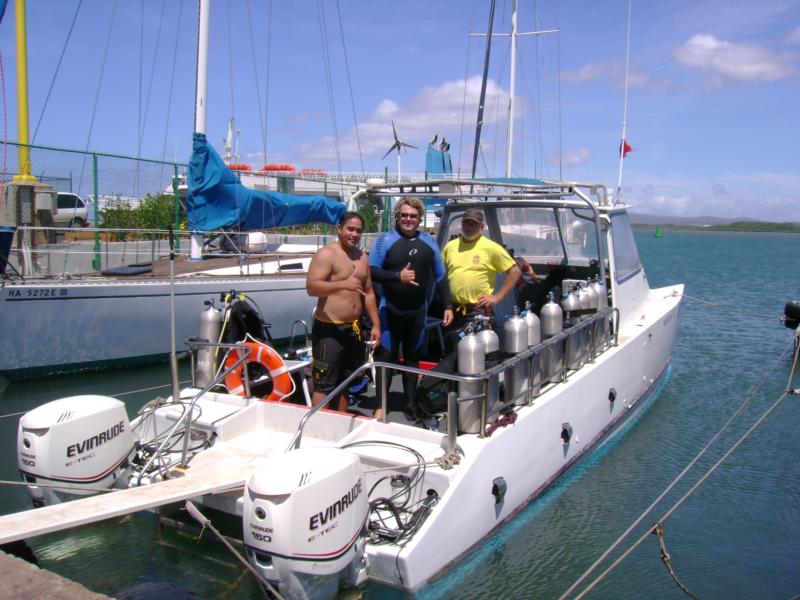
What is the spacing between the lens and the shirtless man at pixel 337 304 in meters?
5.09

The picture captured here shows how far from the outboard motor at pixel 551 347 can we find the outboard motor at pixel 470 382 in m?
1.27

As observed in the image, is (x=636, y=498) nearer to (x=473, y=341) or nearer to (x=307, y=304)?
(x=473, y=341)

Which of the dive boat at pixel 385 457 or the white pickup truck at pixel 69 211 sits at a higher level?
the white pickup truck at pixel 69 211

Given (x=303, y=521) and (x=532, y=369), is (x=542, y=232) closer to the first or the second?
(x=532, y=369)

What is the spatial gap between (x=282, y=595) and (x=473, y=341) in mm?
2007

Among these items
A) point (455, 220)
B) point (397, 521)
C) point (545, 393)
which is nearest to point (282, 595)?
point (397, 521)

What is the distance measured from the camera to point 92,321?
10750 mm

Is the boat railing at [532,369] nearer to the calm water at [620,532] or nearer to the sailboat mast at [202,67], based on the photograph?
the calm water at [620,532]

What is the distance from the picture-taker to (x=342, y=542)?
3.63 m

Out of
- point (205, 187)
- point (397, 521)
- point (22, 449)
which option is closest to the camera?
point (397, 521)

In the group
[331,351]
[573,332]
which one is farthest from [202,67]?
[573,332]

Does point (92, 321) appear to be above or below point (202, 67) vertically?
below

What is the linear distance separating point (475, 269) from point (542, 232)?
9.09 ft

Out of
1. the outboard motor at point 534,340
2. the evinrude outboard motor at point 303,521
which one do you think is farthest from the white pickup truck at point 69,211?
the evinrude outboard motor at point 303,521
